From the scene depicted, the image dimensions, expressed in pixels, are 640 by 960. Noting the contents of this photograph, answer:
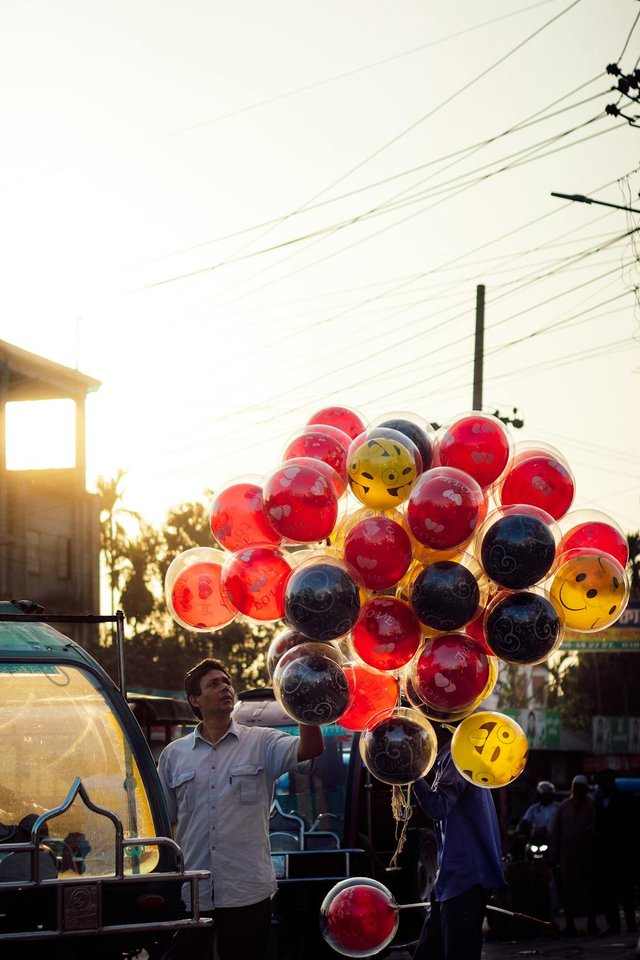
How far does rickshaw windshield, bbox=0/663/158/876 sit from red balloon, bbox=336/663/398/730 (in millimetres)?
1125

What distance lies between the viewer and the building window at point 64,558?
33.2m

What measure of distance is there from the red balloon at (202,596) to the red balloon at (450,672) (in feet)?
3.65

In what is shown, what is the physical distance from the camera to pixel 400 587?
6621mm

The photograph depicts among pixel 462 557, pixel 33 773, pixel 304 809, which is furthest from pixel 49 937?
pixel 304 809

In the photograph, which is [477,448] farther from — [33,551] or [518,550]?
[33,551]

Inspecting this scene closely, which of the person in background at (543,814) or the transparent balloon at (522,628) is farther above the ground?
the transparent balloon at (522,628)

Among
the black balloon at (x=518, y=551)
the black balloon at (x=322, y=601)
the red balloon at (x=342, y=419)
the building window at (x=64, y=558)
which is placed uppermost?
the building window at (x=64, y=558)

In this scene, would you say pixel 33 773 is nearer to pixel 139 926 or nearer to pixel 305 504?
pixel 139 926

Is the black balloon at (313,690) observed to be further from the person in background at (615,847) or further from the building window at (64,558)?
the building window at (64,558)

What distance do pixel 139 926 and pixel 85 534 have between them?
28.8 metres

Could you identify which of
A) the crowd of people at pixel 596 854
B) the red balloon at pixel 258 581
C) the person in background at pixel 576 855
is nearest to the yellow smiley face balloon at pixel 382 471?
the red balloon at pixel 258 581

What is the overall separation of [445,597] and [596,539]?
1.01 m

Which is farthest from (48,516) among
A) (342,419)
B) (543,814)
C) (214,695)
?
(214,695)

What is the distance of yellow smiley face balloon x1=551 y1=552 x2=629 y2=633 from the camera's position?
6.56m
